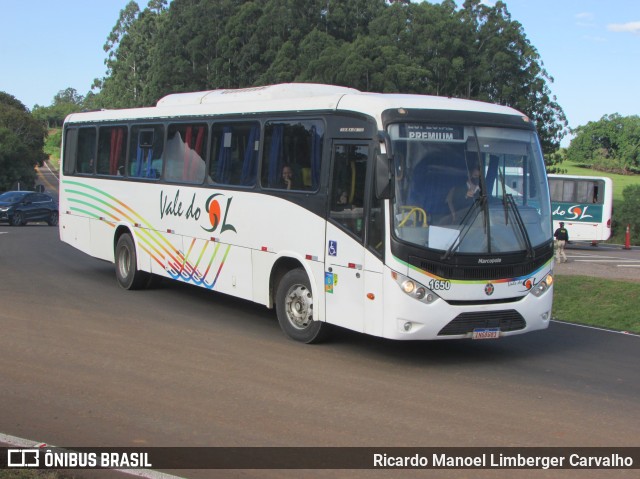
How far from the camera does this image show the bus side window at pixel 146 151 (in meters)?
14.7

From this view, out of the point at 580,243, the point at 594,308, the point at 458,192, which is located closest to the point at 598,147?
the point at 580,243

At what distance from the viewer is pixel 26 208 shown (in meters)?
40.3

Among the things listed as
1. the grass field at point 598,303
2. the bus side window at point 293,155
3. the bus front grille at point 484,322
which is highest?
the bus side window at point 293,155

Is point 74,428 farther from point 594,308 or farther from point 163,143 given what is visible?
point 594,308

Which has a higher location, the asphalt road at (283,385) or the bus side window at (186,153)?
the bus side window at (186,153)

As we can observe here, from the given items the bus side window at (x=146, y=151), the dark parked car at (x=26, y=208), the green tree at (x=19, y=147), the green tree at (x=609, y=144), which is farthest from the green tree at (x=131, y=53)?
the bus side window at (x=146, y=151)

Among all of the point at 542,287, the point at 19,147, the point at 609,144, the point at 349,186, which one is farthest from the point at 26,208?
the point at 609,144

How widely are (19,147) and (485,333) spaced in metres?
73.8

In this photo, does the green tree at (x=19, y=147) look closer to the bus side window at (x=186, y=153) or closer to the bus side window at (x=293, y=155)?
the bus side window at (x=186, y=153)

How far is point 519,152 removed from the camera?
34.2ft

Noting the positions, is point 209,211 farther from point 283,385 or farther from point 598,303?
point 598,303

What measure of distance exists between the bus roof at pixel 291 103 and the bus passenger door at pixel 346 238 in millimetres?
533

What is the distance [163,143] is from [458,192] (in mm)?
6543

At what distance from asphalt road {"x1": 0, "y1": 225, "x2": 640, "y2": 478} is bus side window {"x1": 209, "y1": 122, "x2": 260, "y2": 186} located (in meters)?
2.14
